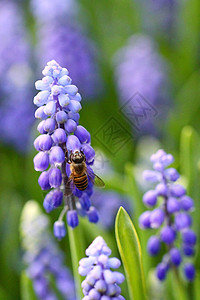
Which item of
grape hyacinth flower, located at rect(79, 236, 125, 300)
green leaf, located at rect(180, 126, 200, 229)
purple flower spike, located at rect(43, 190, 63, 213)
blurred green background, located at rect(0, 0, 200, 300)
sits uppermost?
blurred green background, located at rect(0, 0, 200, 300)

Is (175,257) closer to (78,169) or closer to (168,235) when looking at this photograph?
(168,235)

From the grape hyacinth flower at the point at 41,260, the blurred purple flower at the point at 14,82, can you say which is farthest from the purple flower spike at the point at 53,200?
the blurred purple flower at the point at 14,82

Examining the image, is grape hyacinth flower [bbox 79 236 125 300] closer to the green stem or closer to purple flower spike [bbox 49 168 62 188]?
purple flower spike [bbox 49 168 62 188]

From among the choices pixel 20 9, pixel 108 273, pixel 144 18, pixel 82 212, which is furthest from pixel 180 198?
pixel 20 9

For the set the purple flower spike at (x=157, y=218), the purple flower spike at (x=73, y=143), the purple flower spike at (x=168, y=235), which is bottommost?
the purple flower spike at (x=168, y=235)

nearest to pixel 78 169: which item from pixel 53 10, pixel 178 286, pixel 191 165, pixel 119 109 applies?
pixel 178 286

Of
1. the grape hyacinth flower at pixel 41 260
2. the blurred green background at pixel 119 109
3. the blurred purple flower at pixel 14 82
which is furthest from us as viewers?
the blurred purple flower at pixel 14 82

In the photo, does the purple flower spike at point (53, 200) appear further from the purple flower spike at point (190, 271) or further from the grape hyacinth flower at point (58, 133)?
the purple flower spike at point (190, 271)

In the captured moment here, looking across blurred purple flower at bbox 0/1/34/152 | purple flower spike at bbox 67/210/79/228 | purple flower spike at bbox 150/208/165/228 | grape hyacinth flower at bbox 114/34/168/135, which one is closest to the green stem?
purple flower spike at bbox 150/208/165/228
